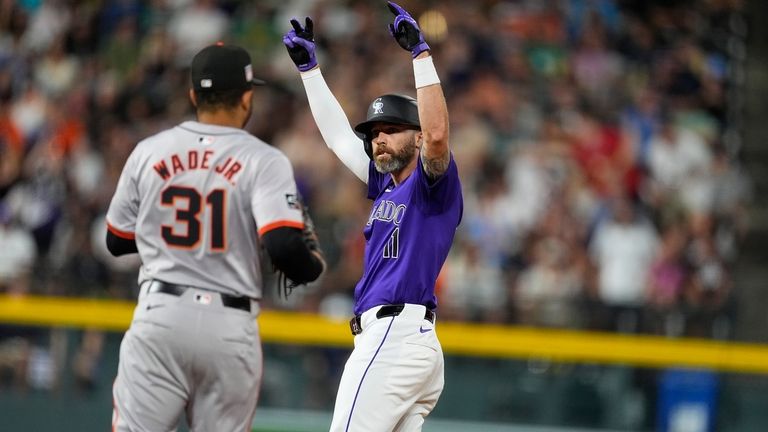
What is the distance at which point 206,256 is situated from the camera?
174 inches

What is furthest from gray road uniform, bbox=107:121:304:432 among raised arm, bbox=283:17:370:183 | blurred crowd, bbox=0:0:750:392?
blurred crowd, bbox=0:0:750:392

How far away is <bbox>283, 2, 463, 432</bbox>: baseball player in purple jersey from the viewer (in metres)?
4.60

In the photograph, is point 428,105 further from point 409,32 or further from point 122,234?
point 122,234

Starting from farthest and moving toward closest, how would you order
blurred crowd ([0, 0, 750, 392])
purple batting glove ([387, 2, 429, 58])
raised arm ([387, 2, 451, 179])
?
blurred crowd ([0, 0, 750, 392]) < purple batting glove ([387, 2, 429, 58]) < raised arm ([387, 2, 451, 179])

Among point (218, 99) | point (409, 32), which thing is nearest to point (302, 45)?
point (409, 32)

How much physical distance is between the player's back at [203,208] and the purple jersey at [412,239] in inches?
22.1

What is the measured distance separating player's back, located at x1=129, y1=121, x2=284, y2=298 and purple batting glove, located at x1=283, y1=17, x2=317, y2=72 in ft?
3.20

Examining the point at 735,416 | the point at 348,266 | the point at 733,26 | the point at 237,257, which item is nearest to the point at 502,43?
the point at 733,26

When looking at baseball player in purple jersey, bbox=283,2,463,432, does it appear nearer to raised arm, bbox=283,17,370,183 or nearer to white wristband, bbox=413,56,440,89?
white wristband, bbox=413,56,440,89

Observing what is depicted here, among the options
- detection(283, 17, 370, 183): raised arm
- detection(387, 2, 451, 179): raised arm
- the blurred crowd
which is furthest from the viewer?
the blurred crowd

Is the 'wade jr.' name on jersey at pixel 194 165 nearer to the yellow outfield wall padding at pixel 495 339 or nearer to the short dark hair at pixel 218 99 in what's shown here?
the short dark hair at pixel 218 99

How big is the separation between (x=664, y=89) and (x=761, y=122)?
3.17 ft

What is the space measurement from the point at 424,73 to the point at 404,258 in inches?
28.6

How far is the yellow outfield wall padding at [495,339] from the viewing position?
8.47 m
